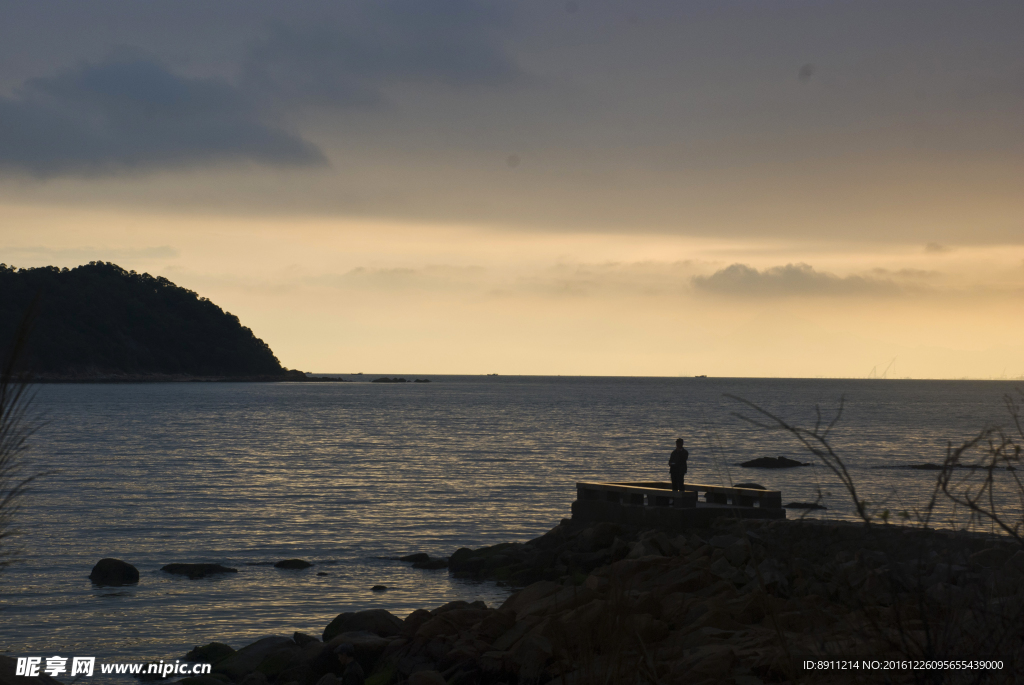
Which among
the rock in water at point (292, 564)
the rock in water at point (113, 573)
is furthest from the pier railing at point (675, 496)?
the rock in water at point (113, 573)

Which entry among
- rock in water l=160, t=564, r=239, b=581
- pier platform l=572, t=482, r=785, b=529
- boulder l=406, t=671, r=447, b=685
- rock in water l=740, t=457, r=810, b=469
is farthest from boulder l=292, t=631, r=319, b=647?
rock in water l=740, t=457, r=810, b=469

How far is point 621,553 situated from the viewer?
20.3 m

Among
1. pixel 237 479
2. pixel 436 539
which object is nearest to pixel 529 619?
pixel 436 539

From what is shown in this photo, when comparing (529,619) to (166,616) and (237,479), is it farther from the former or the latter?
(237,479)

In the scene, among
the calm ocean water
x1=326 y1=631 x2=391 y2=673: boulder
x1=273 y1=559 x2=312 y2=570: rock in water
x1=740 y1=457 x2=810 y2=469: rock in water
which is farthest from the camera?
x1=740 y1=457 x2=810 y2=469: rock in water

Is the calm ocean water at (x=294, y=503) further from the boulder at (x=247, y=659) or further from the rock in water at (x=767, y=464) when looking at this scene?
the boulder at (x=247, y=659)

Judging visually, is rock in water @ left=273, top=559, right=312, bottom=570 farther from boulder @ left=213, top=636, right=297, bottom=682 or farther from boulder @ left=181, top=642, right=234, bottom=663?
boulder @ left=213, top=636, right=297, bottom=682

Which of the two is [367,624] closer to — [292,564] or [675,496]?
[675,496]

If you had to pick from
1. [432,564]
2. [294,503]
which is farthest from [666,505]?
[294,503]

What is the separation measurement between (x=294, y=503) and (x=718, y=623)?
96.0 ft

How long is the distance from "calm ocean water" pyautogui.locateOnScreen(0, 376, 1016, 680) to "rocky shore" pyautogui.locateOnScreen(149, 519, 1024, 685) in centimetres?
94

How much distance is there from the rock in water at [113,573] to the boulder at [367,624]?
10.1 meters

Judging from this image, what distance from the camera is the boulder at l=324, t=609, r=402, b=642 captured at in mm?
Answer: 14078

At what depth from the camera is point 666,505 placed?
21.7 m
